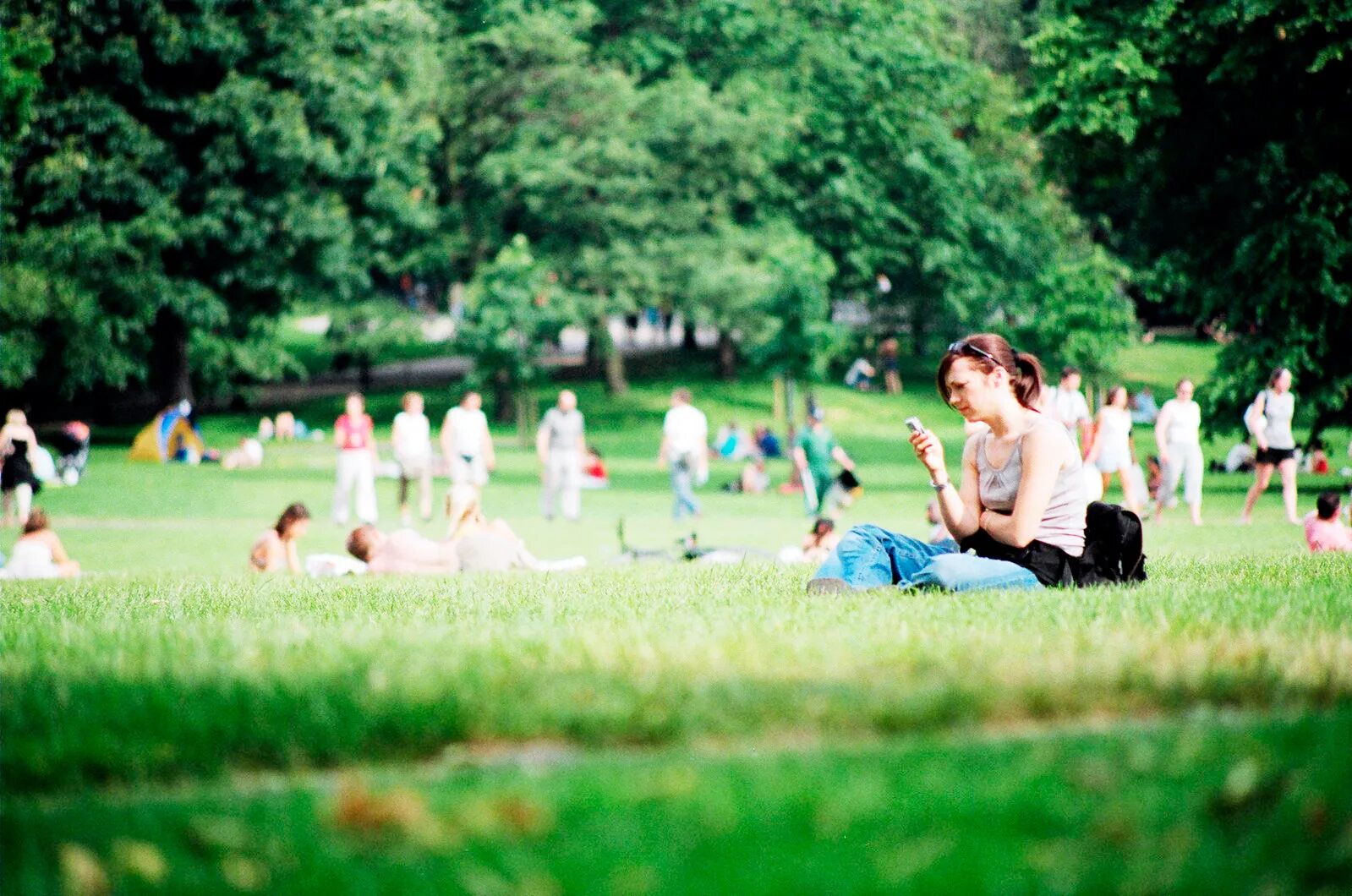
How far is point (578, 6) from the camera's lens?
155 feet

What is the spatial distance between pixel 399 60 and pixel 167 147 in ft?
22.7

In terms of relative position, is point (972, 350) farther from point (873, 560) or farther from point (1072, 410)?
point (1072, 410)

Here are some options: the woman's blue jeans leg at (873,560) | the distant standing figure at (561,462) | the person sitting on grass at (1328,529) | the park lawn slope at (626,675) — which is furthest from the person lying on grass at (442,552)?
the distant standing figure at (561,462)

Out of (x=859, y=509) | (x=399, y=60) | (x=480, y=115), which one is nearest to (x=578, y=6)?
A: (x=480, y=115)

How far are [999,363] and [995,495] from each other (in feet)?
2.40

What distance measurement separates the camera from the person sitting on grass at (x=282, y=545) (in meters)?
15.3

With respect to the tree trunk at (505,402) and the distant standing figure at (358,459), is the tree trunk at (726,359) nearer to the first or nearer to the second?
the tree trunk at (505,402)

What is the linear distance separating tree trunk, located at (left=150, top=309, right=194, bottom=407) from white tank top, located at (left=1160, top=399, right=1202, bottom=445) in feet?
100

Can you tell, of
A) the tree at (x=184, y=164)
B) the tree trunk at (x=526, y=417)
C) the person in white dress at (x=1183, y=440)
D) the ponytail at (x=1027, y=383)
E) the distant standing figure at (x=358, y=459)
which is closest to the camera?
the ponytail at (x=1027, y=383)

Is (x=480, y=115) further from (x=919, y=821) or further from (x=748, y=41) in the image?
(x=919, y=821)

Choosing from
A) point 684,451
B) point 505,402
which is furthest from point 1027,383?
point 505,402

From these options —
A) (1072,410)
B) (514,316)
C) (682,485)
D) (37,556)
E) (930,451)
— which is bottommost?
(682,485)

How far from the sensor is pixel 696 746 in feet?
15.2

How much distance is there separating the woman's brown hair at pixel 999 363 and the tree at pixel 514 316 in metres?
35.0
